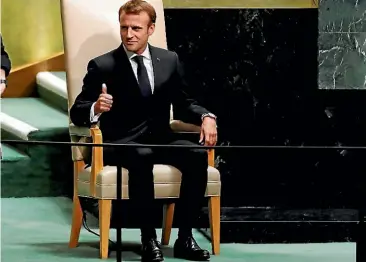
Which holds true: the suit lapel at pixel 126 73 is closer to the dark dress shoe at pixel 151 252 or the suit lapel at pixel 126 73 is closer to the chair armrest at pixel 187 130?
the chair armrest at pixel 187 130

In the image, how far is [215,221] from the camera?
5.46m

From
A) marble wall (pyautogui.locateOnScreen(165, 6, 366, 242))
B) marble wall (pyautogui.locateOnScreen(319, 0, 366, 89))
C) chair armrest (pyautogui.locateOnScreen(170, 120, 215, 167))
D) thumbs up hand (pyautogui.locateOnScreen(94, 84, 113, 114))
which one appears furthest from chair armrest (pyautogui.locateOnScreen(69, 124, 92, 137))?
marble wall (pyautogui.locateOnScreen(319, 0, 366, 89))

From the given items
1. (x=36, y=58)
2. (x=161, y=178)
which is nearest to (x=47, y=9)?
(x=36, y=58)

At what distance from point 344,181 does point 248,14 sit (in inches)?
40.7

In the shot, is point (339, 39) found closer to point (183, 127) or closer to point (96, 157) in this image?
point (183, 127)

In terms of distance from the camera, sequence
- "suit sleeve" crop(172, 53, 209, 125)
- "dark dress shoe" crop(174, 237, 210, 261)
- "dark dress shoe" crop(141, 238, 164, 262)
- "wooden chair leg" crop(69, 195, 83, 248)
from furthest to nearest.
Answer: "wooden chair leg" crop(69, 195, 83, 248) → "suit sleeve" crop(172, 53, 209, 125) → "dark dress shoe" crop(174, 237, 210, 261) → "dark dress shoe" crop(141, 238, 164, 262)

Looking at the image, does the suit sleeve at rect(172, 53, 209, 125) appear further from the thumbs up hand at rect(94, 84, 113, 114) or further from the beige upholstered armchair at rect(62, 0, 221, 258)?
the thumbs up hand at rect(94, 84, 113, 114)

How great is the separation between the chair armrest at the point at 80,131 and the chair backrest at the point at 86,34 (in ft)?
0.49

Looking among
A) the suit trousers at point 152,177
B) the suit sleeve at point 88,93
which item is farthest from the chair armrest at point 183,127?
the suit sleeve at point 88,93

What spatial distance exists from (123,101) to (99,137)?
23 cm

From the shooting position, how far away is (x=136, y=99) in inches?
215

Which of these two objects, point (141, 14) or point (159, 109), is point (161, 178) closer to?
point (159, 109)

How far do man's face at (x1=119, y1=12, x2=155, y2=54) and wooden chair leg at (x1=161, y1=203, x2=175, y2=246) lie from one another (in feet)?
2.63

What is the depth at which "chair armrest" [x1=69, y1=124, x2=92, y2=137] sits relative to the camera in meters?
5.43
